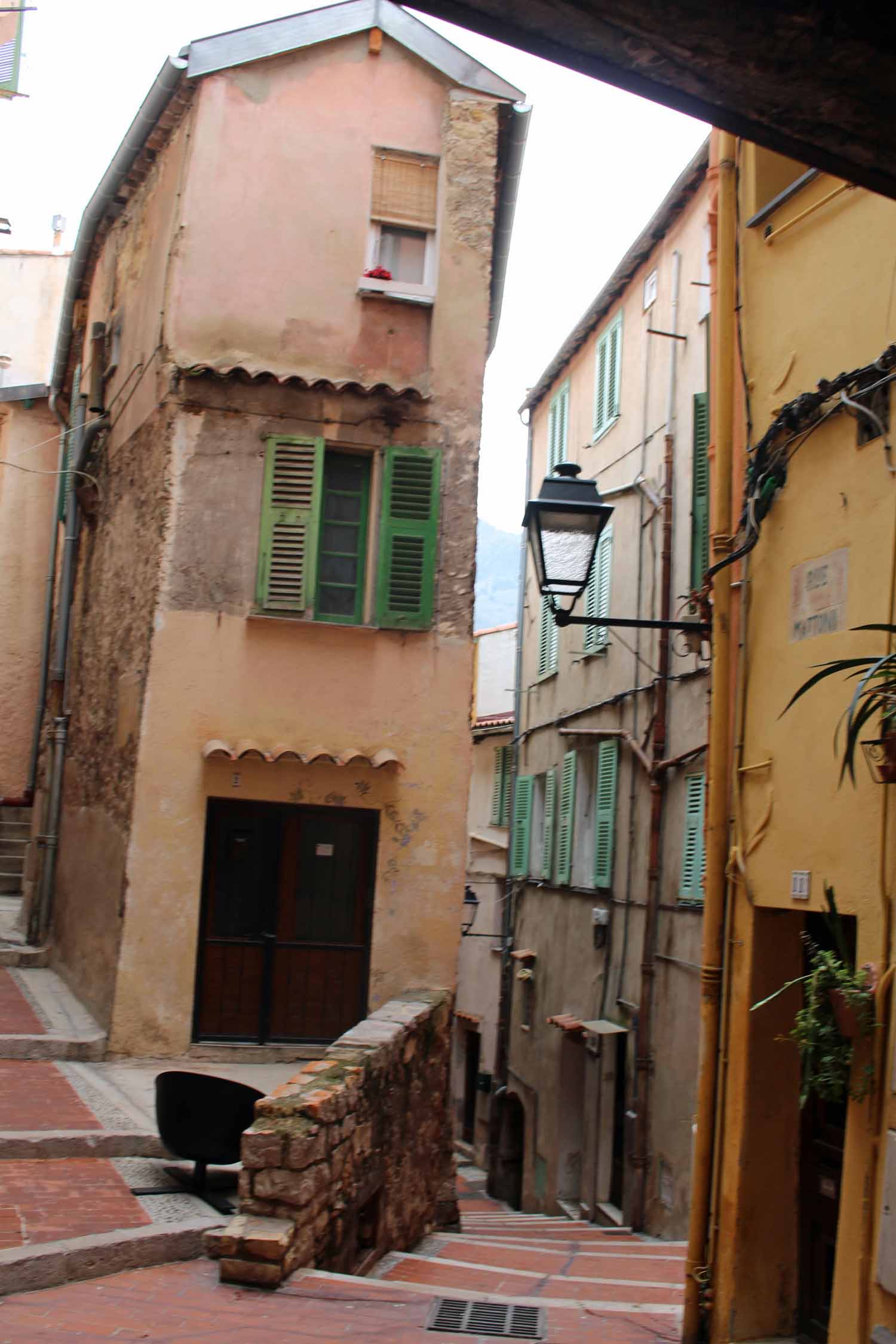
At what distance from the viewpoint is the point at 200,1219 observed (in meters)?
7.12

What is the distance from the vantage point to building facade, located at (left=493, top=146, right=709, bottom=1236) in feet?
44.5

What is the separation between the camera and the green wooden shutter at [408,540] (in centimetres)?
1134

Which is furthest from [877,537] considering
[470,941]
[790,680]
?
[470,941]

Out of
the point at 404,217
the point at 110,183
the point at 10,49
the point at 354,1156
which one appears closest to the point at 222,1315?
the point at 354,1156

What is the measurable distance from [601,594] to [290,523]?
7053 millimetres

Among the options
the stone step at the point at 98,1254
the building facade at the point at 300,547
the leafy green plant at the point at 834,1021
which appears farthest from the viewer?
the building facade at the point at 300,547

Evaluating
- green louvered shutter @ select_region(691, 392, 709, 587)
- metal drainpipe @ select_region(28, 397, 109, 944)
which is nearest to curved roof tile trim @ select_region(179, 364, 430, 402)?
metal drainpipe @ select_region(28, 397, 109, 944)

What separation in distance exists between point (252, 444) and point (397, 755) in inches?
116

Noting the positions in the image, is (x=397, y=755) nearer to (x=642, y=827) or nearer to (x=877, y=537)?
(x=642, y=827)

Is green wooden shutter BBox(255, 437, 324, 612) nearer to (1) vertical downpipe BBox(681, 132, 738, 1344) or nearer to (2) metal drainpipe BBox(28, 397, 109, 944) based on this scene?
(2) metal drainpipe BBox(28, 397, 109, 944)

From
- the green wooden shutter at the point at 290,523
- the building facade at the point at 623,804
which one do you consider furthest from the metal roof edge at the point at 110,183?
the building facade at the point at 623,804

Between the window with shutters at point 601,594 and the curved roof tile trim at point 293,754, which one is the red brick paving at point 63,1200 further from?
the window with shutters at point 601,594

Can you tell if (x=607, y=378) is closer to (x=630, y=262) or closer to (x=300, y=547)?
(x=630, y=262)

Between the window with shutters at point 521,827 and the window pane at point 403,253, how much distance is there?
32.8ft
